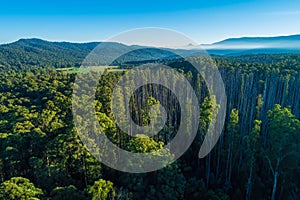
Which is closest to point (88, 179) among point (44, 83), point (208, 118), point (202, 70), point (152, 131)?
point (152, 131)

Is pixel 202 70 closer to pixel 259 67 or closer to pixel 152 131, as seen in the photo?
pixel 259 67

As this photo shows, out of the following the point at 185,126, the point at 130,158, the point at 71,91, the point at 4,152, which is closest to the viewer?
the point at 130,158

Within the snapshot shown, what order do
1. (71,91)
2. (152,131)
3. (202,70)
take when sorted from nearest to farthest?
(152,131) < (71,91) < (202,70)

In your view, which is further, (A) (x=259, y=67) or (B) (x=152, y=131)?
(A) (x=259, y=67)

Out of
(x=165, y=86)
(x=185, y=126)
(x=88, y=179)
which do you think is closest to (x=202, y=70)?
(x=165, y=86)

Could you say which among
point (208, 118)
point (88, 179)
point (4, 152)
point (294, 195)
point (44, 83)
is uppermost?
point (44, 83)

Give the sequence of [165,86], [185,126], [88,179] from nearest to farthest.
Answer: [88,179] < [185,126] < [165,86]

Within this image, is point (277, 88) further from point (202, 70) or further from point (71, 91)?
point (71, 91)

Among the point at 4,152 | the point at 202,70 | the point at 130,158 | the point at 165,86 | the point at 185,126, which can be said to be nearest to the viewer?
the point at 130,158

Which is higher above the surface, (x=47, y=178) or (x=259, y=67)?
(x=259, y=67)
